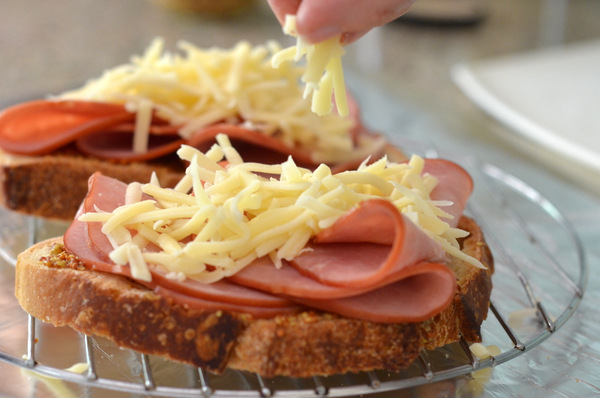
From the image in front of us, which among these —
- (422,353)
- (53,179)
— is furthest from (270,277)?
(53,179)

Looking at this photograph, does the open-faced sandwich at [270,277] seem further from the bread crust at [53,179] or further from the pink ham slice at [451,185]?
the bread crust at [53,179]

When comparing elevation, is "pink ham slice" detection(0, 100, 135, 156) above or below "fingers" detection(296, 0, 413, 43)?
below

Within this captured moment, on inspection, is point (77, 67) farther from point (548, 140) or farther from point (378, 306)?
point (378, 306)

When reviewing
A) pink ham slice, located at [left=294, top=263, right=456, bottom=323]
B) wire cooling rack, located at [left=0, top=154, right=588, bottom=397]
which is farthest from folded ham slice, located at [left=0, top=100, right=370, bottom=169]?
pink ham slice, located at [left=294, top=263, right=456, bottom=323]

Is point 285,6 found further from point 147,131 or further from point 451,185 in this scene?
point 147,131

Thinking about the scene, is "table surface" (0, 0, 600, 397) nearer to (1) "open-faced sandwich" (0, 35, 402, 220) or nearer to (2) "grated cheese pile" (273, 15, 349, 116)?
(1) "open-faced sandwich" (0, 35, 402, 220)

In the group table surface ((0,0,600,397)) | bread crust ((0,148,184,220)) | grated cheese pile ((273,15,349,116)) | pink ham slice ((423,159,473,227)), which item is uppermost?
grated cheese pile ((273,15,349,116))
